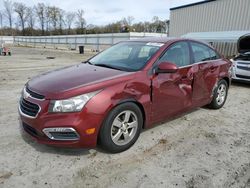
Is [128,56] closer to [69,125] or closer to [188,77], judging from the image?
[188,77]

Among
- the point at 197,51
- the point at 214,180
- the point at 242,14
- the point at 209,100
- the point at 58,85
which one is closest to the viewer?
the point at 214,180

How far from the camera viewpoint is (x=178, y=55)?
3992mm

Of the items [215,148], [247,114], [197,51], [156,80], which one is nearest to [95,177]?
[156,80]

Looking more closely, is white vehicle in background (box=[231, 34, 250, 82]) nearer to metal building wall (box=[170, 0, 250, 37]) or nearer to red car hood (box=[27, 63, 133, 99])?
red car hood (box=[27, 63, 133, 99])

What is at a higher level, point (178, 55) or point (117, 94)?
point (178, 55)

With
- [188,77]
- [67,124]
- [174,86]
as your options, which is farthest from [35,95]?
[188,77]

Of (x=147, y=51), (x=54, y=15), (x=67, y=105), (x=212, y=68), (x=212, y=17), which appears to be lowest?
(x=67, y=105)

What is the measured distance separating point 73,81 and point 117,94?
24.5 inches

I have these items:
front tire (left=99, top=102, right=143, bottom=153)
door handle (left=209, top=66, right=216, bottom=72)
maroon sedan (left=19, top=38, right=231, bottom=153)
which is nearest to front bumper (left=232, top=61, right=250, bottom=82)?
door handle (left=209, top=66, right=216, bottom=72)

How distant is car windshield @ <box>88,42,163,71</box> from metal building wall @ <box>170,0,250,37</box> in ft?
47.9

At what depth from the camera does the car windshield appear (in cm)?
357

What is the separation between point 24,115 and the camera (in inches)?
118

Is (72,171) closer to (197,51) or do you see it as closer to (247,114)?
(197,51)

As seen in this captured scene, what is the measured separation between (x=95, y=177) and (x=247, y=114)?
152 inches
